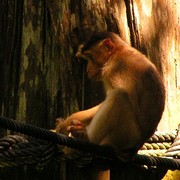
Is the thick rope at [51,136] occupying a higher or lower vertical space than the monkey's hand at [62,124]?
higher

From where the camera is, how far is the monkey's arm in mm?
6266

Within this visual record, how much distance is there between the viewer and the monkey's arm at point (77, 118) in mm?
6266

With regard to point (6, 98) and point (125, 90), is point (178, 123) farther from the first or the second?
point (6, 98)

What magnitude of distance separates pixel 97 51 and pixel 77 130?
1.06 metres

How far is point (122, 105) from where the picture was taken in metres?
6.14

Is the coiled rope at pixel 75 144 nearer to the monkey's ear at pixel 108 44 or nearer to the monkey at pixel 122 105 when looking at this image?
the monkey at pixel 122 105

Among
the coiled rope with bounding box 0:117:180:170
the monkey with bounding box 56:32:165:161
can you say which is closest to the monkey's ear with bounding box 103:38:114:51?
the monkey with bounding box 56:32:165:161

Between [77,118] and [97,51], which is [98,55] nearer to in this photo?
[97,51]

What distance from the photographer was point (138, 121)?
6246mm

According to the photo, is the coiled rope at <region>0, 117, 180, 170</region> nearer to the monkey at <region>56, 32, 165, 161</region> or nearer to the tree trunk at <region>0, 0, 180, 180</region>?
the monkey at <region>56, 32, 165, 161</region>

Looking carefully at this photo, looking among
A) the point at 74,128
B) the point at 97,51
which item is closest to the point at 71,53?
the point at 97,51

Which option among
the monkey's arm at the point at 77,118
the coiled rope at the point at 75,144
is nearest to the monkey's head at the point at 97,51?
the monkey's arm at the point at 77,118

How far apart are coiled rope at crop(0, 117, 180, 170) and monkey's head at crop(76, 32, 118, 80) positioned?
0.98m

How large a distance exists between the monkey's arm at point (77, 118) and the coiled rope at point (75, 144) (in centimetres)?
53
